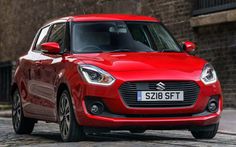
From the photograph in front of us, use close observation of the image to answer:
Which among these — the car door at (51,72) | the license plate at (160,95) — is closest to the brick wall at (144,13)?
the car door at (51,72)

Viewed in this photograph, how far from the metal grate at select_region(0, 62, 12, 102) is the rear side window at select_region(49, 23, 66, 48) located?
61.7 ft

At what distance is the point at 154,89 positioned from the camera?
27.0 ft

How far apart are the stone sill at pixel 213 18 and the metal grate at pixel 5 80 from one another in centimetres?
1361

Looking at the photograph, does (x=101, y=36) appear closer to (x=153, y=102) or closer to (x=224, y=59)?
(x=153, y=102)

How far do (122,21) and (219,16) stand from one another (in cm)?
648

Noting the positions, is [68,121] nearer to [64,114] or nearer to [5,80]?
[64,114]

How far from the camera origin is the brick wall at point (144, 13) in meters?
15.9

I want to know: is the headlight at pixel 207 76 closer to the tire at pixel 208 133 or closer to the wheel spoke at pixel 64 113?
the tire at pixel 208 133

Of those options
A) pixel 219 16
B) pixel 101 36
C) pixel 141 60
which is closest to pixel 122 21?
pixel 101 36

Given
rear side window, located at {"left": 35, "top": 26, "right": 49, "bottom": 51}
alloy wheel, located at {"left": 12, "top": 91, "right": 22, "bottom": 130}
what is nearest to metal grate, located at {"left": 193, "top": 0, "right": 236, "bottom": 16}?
rear side window, located at {"left": 35, "top": 26, "right": 49, "bottom": 51}

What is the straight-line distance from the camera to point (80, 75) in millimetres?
8352

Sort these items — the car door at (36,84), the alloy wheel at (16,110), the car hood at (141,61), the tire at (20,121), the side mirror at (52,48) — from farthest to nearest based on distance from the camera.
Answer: the alloy wheel at (16,110)
the tire at (20,121)
the car door at (36,84)
the side mirror at (52,48)
the car hood at (141,61)

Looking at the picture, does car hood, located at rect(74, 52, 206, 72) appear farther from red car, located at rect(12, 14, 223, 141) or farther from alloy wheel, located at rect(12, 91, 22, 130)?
alloy wheel, located at rect(12, 91, 22, 130)

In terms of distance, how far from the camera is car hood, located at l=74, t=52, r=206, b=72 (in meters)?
8.35
